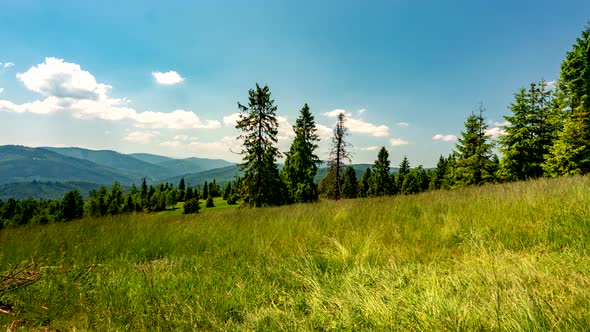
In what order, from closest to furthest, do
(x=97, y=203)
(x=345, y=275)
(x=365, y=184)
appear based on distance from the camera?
(x=345, y=275), (x=365, y=184), (x=97, y=203)

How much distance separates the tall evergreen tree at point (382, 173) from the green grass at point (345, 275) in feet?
203

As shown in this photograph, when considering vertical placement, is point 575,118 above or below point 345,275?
above

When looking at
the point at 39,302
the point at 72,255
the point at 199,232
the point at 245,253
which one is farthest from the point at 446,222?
the point at 72,255

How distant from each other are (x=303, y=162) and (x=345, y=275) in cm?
3241

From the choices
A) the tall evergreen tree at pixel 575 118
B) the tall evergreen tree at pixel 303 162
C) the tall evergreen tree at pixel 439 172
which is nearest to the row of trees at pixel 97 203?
the tall evergreen tree at pixel 303 162

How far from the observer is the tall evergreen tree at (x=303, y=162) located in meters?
35.0

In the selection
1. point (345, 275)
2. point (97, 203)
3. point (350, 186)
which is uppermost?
point (345, 275)

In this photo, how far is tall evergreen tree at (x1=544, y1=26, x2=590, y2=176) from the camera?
21.2m

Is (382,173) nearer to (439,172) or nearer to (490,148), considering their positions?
(439,172)

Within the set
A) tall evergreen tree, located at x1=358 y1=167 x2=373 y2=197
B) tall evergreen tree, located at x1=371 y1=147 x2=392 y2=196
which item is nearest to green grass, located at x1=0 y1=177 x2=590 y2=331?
tall evergreen tree, located at x1=371 y1=147 x2=392 y2=196

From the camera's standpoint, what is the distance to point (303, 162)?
35250 millimetres

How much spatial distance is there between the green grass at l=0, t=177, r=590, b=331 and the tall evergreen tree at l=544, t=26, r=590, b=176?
23.6 meters

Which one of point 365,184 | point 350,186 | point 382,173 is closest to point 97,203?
point 350,186

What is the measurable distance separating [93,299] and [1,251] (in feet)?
12.6
